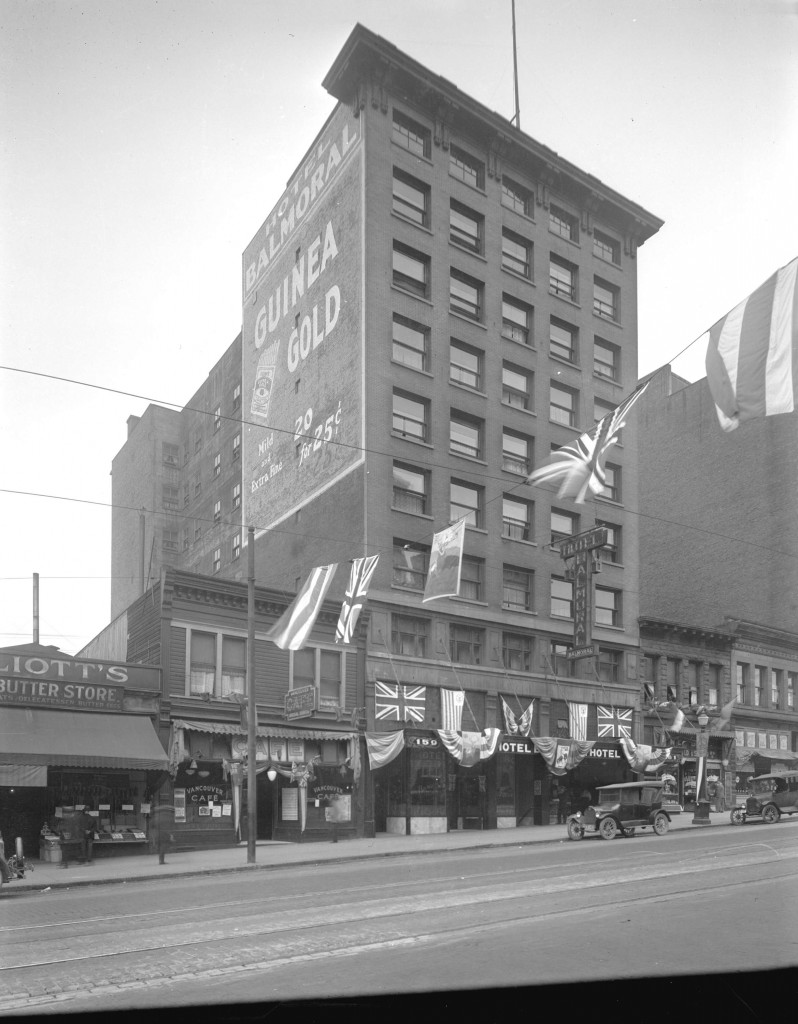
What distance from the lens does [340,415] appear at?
42312 mm

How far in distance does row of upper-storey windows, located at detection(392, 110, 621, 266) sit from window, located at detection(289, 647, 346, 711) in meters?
19.3

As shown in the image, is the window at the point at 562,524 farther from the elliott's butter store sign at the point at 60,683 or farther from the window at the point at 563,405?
the elliott's butter store sign at the point at 60,683

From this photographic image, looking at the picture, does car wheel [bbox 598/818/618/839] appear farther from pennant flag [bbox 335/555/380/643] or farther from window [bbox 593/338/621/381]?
window [bbox 593/338/621/381]

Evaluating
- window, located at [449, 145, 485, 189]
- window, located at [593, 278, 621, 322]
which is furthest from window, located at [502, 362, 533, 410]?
window, located at [449, 145, 485, 189]

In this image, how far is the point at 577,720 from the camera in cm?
4459

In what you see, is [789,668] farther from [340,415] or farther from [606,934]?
[606,934]

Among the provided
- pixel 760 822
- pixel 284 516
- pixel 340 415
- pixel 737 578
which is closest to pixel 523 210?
pixel 340 415

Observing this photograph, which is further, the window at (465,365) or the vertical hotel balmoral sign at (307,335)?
the window at (465,365)

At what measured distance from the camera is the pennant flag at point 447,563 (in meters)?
30.8

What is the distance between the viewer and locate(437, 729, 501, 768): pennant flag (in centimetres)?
3634

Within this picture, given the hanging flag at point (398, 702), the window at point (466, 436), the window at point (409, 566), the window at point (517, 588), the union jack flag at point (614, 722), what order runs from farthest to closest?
the union jack flag at point (614, 722), the window at point (517, 588), the window at point (466, 436), the window at point (409, 566), the hanging flag at point (398, 702)

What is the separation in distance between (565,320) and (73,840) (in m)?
32.3

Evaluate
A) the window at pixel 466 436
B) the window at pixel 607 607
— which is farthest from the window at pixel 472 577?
the window at pixel 607 607

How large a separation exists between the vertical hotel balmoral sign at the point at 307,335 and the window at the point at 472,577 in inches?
255
